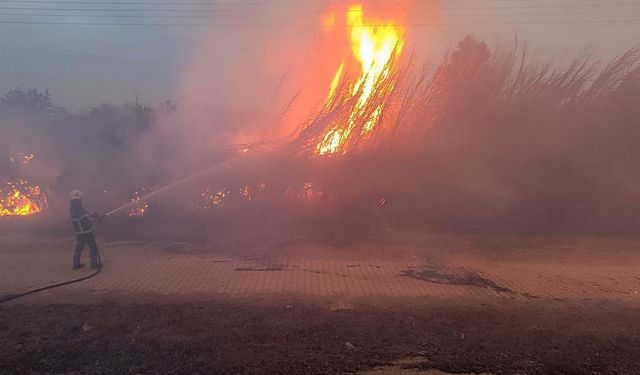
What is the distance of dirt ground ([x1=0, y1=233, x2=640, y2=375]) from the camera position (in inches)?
168

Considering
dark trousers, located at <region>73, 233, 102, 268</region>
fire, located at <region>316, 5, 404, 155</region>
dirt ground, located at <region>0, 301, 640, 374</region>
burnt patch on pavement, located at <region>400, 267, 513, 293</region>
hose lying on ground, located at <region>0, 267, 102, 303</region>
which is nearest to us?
dirt ground, located at <region>0, 301, 640, 374</region>

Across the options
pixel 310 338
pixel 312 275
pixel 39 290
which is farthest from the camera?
pixel 312 275

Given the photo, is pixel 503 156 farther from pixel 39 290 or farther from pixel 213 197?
pixel 39 290

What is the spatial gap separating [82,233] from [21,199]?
6.51 m

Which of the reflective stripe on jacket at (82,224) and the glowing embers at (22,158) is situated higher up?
the glowing embers at (22,158)

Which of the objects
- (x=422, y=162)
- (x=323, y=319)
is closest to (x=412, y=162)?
(x=422, y=162)

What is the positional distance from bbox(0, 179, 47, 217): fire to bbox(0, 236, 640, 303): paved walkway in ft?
11.1

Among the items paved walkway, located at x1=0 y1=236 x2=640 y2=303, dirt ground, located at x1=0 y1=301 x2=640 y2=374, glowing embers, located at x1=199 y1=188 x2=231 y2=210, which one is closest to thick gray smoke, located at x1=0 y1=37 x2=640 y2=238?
glowing embers, located at x1=199 y1=188 x2=231 y2=210

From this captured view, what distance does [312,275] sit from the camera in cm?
711

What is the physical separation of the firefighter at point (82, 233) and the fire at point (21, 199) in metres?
5.55

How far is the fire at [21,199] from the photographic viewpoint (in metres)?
12.0

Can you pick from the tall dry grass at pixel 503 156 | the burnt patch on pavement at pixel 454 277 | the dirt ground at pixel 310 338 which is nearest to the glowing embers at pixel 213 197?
the tall dry grass at pixel 503 156

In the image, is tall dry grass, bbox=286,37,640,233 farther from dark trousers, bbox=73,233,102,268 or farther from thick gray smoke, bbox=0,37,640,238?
dark trousers, bbox=73,233,102,268

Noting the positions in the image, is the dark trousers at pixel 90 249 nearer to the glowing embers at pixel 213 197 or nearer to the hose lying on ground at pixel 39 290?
the hose lying on ground at pixel 39 290
